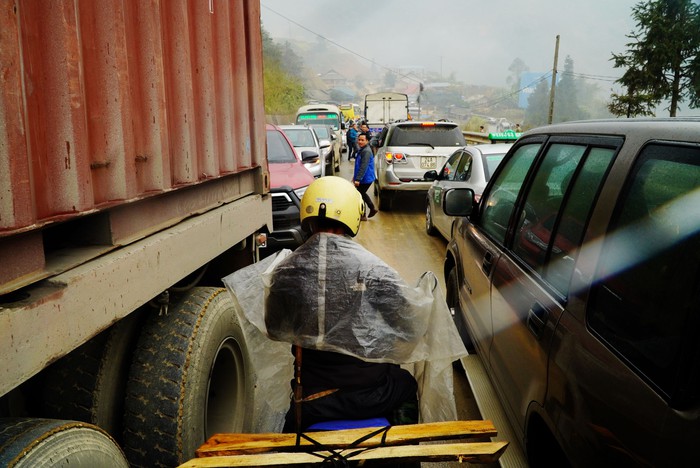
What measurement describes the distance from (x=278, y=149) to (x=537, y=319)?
7360 mm

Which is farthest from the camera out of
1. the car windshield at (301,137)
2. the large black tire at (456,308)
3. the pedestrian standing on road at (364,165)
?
the car windshield at (301,137)

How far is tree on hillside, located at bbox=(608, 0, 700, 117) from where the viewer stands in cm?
3219

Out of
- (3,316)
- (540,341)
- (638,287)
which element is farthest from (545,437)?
(3,316)

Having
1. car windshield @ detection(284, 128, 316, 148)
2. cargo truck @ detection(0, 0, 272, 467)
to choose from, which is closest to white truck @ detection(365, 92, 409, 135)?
car windshield @ detection(284, 128, 316, 148)

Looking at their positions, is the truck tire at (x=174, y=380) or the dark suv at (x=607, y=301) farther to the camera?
the truck tire at (x=174, y=380)

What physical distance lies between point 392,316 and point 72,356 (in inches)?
50.3

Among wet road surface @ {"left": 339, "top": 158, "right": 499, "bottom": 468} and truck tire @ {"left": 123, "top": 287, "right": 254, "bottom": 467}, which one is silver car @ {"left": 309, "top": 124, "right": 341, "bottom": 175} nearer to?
wet road surface @ {"left": 339, "top": 158, "right": 499, "bottom": 468}

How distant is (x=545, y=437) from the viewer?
2203 mm

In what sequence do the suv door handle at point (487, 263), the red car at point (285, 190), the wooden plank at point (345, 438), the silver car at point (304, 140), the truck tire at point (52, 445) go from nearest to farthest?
1. the truck tire at point (52, 445)
2. the wooden plank at point (345, 438)
3. the suv door handle at point (487, 263)
4. the red car at point (285, 190)
5. the silver car at point (304, 140)

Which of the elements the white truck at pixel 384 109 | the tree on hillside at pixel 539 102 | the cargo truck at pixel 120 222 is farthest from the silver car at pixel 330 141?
the tree on hillside at pixel 539 102

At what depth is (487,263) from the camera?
340cm

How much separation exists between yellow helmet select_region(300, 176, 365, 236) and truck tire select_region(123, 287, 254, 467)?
0.72 meters

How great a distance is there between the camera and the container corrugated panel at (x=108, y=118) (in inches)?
56.4

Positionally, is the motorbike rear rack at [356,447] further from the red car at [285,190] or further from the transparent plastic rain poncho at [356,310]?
the red car at [285,190]
